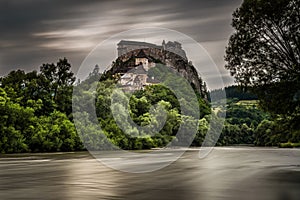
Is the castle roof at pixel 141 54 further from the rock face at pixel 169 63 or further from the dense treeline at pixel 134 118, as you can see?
the dense treeline at pixel 134 118

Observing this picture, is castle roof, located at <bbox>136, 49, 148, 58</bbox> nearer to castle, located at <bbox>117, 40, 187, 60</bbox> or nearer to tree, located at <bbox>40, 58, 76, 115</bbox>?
castle, located at <bbox>117, 40, 187, 60</bbox>

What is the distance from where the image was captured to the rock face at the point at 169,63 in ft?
284

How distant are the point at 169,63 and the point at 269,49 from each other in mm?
71447

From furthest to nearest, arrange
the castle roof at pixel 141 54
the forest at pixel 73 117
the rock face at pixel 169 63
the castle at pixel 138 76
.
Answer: the castle roof at pixel 141 54, the rock face at pixel 169 63, the castle at pixel 138 76, the forest at pixel 73 117

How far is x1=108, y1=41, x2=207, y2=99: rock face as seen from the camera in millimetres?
86500

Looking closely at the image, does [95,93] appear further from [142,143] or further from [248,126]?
[248,126]

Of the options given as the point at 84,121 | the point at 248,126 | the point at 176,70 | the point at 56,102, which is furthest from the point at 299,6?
the point at 248,126

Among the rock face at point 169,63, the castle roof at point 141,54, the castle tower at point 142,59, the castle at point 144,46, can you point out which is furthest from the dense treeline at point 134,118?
the castle roof at point 141,54

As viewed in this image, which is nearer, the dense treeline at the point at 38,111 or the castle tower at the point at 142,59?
the dense treeline at the point at 38,111

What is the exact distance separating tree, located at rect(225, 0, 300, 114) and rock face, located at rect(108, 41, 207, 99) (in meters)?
53.7

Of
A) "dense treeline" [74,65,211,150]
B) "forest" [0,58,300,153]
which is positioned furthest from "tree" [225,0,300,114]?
"dense treeline" [74,65,211,150]

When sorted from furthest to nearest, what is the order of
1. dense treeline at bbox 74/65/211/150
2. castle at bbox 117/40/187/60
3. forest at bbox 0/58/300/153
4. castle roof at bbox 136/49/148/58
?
castle roof at bbox 136/49/148/58 → castle at bbox 117/40/187/60 → dense treeline at bbox 74/65/211/150 → forest at bbox 0/58/300/153

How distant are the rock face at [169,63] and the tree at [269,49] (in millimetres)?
53705

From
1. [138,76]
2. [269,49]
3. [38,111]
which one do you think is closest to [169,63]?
[138,76]
